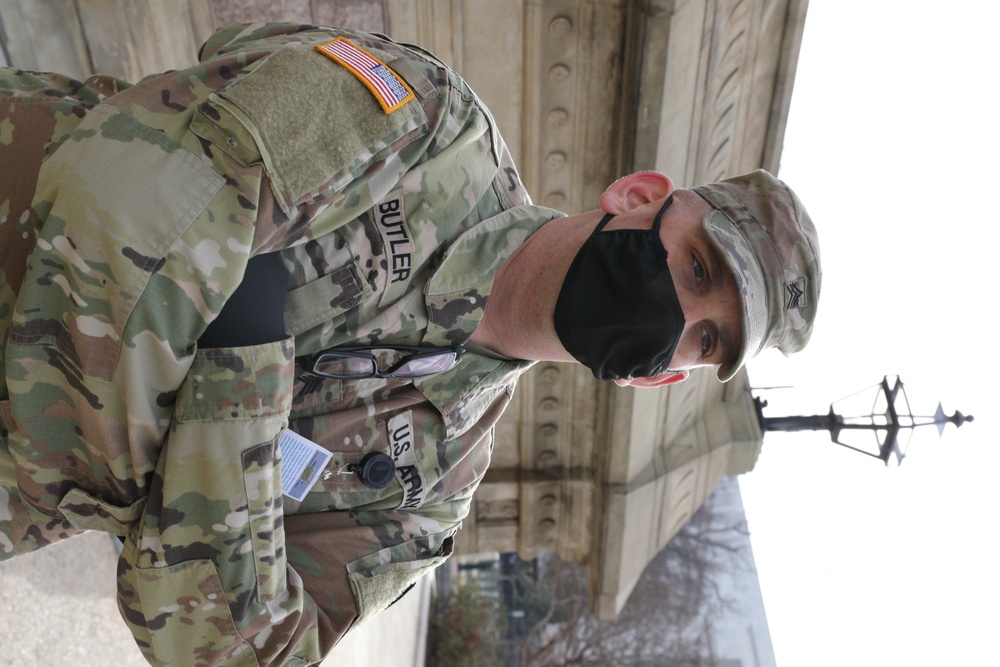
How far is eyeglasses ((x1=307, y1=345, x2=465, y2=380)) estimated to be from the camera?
1703 millimetres

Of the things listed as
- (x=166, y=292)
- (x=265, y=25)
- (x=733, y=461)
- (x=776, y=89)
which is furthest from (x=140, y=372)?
(x=733, y=461)

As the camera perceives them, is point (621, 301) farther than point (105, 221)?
Yes

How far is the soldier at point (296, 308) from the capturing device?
1345 mm

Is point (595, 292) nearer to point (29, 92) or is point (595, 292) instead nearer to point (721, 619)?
point (29, 92)

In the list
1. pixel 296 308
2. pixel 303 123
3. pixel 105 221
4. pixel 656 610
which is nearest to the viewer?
pixel 105 221

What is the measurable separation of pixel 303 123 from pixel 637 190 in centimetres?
99

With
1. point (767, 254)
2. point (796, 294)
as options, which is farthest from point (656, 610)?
point (767, 254)

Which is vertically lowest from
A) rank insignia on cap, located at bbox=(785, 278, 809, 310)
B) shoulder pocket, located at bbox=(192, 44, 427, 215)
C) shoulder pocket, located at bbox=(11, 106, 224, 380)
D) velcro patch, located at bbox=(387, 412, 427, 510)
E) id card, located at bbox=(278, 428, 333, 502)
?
velcro patch, located at bbox=(387, 412, 427, 510)

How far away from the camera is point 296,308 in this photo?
158 centimetres

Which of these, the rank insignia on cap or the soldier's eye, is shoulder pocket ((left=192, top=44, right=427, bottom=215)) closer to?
the soldier's eye

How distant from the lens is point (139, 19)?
337 cm

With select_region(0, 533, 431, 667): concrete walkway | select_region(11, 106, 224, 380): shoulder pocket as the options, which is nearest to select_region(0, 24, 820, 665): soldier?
select_region(11, 106, 224, 380): shoulder pocket

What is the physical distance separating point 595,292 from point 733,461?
3.13 metres

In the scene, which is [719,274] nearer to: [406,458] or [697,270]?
[697,270]
